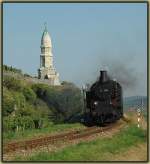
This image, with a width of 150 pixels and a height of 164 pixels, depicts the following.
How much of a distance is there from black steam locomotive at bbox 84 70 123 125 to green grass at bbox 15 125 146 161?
20.2 feet

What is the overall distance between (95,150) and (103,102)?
12.7 meters

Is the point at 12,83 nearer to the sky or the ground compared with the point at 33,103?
nearer to the sky

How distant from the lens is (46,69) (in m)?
79.6

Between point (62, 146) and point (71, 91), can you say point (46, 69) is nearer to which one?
point (71, 91)

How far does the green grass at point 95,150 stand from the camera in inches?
698

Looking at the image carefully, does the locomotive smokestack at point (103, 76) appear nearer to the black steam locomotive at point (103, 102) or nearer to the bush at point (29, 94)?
the black steam locomotive at point (103, 102)

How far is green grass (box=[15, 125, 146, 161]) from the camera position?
17.7m

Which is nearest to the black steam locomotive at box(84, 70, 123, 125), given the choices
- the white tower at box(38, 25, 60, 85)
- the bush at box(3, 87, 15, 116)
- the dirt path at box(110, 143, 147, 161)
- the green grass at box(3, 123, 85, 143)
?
the green grass at box(3, 123, 85, 143)

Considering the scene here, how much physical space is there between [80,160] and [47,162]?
1241 millimetres

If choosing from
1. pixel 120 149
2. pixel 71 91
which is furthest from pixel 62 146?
pixel 71 91

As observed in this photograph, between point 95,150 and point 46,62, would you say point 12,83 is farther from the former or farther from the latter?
point 46,62

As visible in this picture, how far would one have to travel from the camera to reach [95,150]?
19547 millimetres

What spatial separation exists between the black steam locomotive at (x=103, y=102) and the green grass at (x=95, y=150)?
6.15 metres

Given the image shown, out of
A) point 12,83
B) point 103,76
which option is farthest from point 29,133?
point 12,83
